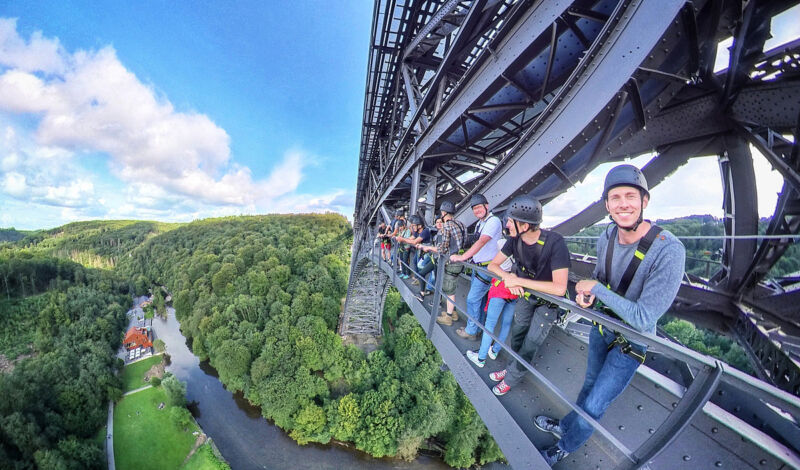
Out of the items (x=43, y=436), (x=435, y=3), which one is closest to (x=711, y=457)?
(x=435, y=3)

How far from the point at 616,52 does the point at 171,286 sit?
185 ft

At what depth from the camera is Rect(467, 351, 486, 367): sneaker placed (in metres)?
3.04

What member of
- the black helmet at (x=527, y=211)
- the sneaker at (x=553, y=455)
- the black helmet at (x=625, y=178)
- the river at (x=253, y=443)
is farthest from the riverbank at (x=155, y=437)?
the black helmet at (x=625, y=178)

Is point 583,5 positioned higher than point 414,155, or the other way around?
point 583,5

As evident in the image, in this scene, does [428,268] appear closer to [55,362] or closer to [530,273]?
[530,273]

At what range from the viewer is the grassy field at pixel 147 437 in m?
14.2

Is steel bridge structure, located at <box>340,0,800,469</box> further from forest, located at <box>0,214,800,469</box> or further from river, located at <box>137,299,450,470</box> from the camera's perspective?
river, located at <box>137,299,450,470</box>

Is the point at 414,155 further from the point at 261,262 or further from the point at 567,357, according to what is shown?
the point at 261,262

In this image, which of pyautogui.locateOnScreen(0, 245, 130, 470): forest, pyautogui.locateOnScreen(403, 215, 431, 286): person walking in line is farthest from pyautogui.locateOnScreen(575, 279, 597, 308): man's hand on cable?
pyautogui.locateOnScreen(0, 245, 130, 470): forest

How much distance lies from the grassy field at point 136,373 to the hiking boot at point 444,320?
27.7 metres

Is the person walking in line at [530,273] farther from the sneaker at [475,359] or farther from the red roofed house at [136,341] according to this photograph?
the red roofed house at [136,341]

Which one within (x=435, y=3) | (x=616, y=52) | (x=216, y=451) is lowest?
(x=216, y=451)

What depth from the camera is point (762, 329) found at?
3896mm

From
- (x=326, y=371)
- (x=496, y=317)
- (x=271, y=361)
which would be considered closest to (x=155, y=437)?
(x=271, y=361)
